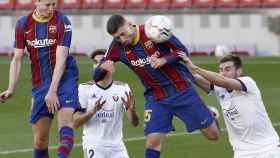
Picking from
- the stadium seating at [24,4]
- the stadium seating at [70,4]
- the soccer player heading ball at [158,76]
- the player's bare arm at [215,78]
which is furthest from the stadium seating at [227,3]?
the player's bare arm at [215,78]

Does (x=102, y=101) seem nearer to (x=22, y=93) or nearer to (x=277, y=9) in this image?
(x=22, y=93)

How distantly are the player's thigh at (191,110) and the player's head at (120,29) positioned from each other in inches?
45.4

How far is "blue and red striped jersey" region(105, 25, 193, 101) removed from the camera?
12094 millimetres

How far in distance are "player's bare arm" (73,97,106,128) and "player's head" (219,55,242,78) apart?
170 centimetres

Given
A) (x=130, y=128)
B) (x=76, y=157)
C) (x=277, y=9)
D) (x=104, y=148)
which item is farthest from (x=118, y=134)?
(x=277, y=9)

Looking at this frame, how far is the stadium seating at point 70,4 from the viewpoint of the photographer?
Answer: 55234mm

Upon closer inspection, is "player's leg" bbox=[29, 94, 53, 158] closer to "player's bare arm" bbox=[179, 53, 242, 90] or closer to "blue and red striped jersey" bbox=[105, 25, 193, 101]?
"blue and red striped jersey" bbox=[105, 25, 193, 101]

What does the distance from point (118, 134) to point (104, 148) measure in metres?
0.30

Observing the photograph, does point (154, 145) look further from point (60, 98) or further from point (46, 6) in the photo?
point (46, 6)

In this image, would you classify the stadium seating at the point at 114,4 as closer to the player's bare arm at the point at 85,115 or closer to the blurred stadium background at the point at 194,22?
the blurred stadium background at the point at 194,22

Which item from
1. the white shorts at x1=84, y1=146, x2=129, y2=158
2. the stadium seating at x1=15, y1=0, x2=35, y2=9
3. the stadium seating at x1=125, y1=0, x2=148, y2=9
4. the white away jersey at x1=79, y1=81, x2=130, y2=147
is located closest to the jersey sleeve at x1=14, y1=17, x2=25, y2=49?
the white away jersey at x1=79, y1=81, x2=130, y2=147

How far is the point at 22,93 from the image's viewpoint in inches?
1117

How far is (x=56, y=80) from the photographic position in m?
12.2

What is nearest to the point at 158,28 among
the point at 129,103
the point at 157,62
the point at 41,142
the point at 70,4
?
the point at 157,62
